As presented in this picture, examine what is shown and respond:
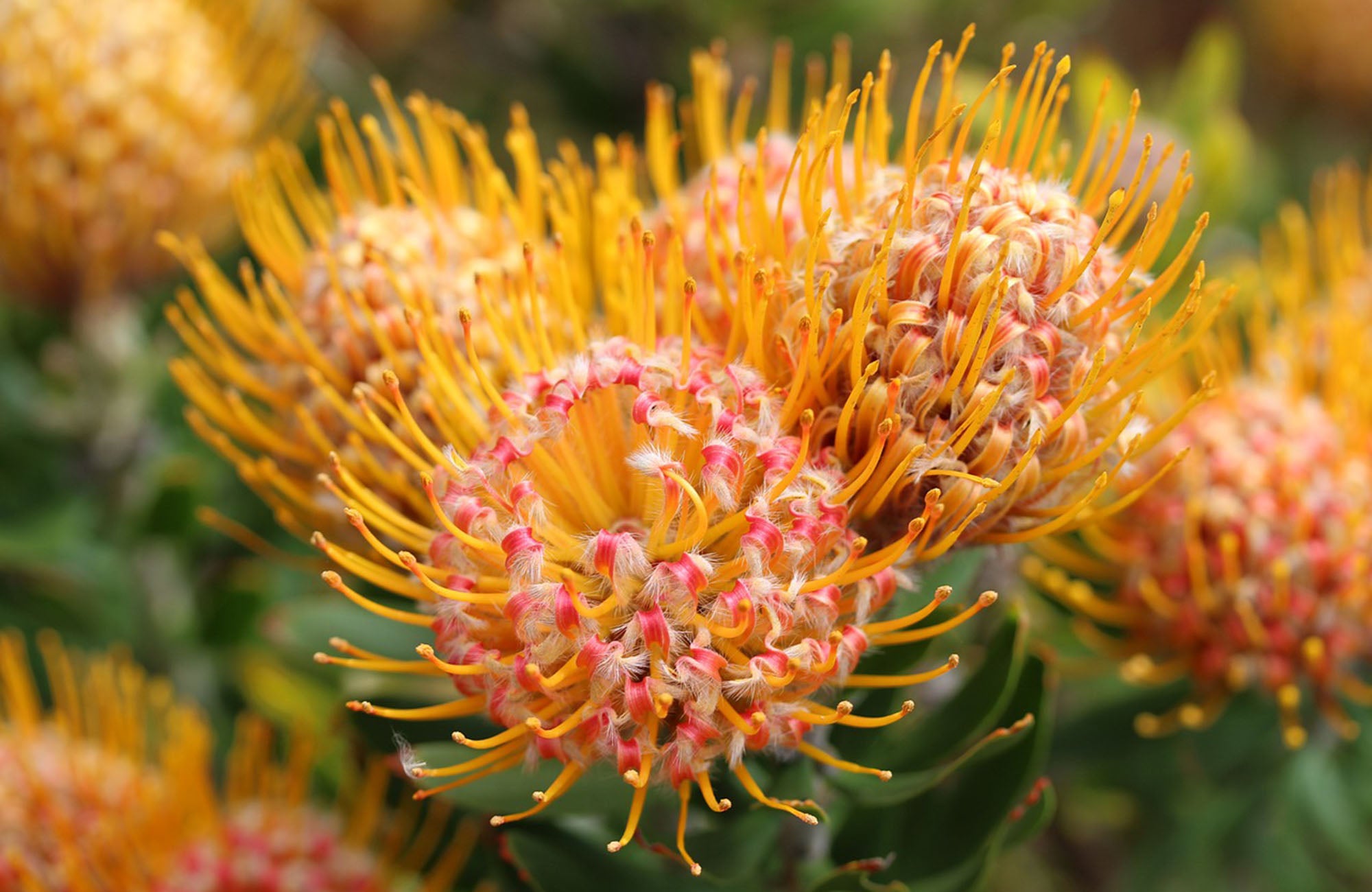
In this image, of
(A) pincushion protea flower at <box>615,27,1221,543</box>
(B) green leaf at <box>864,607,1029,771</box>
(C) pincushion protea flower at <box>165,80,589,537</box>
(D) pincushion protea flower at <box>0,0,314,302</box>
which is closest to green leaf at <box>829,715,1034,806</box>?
(B) green leaf at <box>864,607,1029,771</box>

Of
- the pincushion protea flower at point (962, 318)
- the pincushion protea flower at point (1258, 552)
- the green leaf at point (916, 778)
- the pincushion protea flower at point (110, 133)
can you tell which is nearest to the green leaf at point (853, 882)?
the green leaf at point (916, 778)

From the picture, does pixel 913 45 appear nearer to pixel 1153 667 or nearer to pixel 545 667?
pixel 1153 667

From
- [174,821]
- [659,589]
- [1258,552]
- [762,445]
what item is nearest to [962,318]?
[762,445]

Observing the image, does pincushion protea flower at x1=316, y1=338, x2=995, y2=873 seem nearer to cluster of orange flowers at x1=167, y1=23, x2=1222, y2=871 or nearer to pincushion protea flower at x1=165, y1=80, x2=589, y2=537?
cluster of orange flowers at x1=167, y1=23, x2=1222, y2=871

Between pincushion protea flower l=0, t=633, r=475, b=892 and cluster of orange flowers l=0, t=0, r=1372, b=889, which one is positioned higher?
cluster of orange flowers l=0, t=0, r=1372, b=889

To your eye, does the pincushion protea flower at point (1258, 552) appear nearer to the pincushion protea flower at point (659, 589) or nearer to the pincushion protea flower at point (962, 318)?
the pincushion protea flower at point (962, 318)
